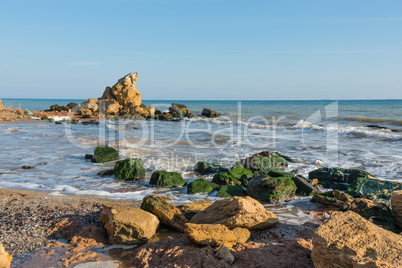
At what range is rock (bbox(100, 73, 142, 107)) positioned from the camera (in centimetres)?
3294

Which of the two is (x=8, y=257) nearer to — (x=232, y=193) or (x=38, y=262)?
(x=38, y=262)

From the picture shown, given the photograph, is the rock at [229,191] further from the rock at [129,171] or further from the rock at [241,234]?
the rock at [241,234]

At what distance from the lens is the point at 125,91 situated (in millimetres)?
32875

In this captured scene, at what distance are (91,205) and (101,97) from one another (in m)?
32.2

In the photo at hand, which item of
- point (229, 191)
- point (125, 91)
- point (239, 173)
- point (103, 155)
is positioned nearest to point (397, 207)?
point (229, 191)

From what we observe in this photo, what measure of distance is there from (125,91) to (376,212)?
31150mm

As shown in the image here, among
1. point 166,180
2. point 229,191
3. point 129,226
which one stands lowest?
point 229,191

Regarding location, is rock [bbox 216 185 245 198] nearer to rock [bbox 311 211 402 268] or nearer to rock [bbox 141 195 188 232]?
rock [bbox 141 195 188 232]

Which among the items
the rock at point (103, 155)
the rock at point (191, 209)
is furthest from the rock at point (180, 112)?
the rock at point (191, 209)

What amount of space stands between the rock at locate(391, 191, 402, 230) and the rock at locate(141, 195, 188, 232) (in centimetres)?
277

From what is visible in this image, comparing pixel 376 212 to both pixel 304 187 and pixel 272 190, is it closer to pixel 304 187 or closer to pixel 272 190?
pixel 272 190

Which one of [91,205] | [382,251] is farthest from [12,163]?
[382,251]

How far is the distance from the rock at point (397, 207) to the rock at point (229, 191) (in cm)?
276

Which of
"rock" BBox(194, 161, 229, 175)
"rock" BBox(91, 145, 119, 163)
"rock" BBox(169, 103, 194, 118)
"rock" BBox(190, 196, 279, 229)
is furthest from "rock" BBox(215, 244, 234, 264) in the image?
"rock" BBox(169, 103, 194, 118)
